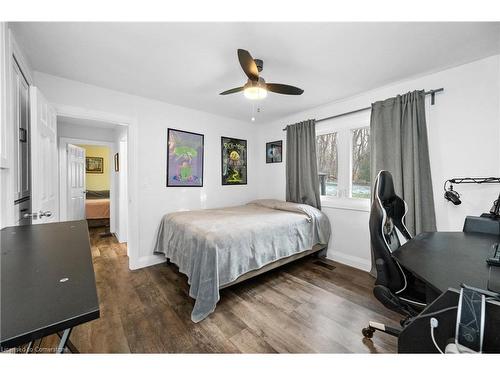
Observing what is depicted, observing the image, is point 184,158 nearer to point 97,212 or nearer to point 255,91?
point 255,91

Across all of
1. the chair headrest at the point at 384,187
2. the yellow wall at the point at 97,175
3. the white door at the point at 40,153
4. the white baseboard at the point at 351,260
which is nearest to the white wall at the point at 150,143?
the white door at the point at 40,153

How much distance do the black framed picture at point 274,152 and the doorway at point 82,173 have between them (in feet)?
7.99

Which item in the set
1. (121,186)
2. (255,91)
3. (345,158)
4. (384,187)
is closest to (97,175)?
(121,186)

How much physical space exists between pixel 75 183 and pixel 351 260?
5655 mm

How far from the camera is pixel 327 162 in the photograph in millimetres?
3301

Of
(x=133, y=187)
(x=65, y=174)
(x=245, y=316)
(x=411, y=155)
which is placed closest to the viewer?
(x=245, y=316)

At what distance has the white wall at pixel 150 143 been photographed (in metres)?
2.41

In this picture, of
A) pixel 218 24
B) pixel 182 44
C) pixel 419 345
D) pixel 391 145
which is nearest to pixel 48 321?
pixel 419 345

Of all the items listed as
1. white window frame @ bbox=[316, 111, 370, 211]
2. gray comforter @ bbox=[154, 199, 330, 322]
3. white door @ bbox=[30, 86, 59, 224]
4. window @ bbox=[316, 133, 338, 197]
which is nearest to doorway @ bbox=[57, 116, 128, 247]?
white door @ bbox=[30, 86, 59, 224]

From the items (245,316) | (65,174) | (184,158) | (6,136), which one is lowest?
(245,316)

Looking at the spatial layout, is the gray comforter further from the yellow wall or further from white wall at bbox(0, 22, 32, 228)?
the yellow wall

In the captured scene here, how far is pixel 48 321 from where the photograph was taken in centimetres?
46

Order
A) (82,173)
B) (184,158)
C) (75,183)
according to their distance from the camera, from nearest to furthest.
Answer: (184,158)
(75,183)
(82,173)
